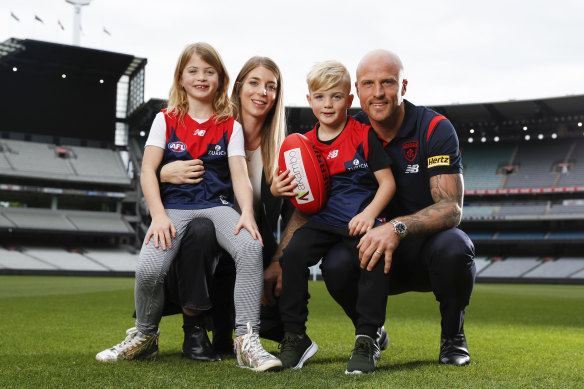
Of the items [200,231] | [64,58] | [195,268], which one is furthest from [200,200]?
[64,58]

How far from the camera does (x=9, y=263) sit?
2523cm

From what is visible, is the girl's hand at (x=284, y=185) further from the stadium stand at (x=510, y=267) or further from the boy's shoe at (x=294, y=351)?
the stadium stand at (x=510, y=267)

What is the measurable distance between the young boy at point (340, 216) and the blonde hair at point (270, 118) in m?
0.32

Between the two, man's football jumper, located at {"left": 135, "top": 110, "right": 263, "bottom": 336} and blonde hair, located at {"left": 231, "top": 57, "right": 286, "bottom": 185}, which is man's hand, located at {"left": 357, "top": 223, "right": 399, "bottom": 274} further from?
blonde hair, located at {"left": 231, "top": 57, "right": 286, "bottom": 185}

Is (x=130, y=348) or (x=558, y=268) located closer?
(x=130, y=348)

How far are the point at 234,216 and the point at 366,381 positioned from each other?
1.03m

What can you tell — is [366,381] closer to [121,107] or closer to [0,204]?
[0,204]

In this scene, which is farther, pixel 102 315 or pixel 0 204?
pixel 0 204

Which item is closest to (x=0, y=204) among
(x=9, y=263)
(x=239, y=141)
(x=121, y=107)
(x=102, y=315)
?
(x=9, y=263)

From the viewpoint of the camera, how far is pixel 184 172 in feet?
9.21

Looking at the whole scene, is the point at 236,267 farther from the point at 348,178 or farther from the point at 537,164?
the point at 537,164

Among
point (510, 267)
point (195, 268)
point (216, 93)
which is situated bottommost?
point (510, 267)

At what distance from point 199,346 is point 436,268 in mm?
1261

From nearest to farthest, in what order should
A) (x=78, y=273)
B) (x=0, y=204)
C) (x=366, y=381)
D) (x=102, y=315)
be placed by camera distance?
(x=366, y=381), (x=102, y=315), (x=78, y=273), (x=0, y=204)
